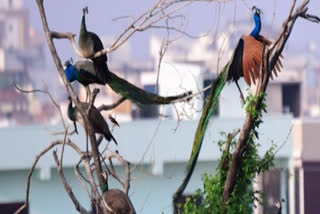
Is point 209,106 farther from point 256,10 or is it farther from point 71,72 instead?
point 71,72

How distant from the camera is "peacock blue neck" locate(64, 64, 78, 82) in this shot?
3650mm

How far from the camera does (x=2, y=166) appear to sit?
8586 millimetres

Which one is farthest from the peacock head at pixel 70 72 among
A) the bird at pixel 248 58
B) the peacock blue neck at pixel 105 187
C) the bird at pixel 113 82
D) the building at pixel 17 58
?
the building at pixel 17 58

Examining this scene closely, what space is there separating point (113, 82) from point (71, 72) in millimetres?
138

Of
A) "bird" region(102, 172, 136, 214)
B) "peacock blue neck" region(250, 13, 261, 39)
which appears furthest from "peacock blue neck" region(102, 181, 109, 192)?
"peacock blue neck" region(250, 13, 261, 39)

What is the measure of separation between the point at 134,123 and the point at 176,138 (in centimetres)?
37

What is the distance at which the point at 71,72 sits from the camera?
3664 mm

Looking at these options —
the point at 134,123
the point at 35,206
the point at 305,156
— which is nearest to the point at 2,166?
the point at 35,206

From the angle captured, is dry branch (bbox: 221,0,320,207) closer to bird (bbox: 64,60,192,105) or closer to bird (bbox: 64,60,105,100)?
bird (bbox: 64,60,192,105)

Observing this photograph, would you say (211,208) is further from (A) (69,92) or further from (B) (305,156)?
(B) (305,156)

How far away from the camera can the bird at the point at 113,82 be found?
363cm

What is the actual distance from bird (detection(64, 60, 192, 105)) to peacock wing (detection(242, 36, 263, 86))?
191 mm

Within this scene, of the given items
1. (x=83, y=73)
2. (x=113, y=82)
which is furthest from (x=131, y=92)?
(x=83, y=73)

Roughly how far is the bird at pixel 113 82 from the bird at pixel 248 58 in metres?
0.16
